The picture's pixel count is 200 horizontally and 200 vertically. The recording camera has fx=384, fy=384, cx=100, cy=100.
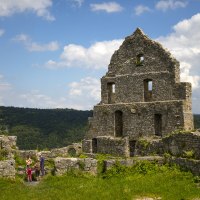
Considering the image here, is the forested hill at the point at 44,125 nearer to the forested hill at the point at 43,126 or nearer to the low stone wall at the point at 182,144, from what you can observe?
the forested hill at the point at 43,126

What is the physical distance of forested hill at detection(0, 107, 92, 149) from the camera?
65.2m

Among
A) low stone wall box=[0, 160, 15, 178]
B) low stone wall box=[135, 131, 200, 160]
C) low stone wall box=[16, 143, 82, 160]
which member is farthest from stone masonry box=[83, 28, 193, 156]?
low stone wall box=[0, 160, 15, 178]

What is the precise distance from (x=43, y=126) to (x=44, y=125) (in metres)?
0.89

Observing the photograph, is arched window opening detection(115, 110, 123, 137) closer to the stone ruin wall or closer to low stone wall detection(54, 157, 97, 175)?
the stone ruin wall

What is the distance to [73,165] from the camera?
19.9m

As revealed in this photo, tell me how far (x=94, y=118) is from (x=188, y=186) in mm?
16483

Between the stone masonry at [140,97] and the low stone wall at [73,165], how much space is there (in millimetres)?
9155

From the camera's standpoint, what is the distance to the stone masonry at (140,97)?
2880 centimetres

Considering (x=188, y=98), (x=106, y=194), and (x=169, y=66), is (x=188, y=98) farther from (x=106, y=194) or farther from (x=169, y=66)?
(x=106, y=194)

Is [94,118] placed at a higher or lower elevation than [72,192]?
higher

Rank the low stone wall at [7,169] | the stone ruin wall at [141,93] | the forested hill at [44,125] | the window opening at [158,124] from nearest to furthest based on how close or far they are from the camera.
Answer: the low stone wall at [7,169] → the stone ruin wall at [141,93] → the window opening at [158,124] → the forested hill at [44,125]

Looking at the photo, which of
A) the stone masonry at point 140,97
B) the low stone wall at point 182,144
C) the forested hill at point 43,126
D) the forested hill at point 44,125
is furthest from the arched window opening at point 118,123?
the forested hill at point 43,126

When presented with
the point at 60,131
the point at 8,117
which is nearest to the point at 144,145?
the point at 60,131

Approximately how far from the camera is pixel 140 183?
17.3m
